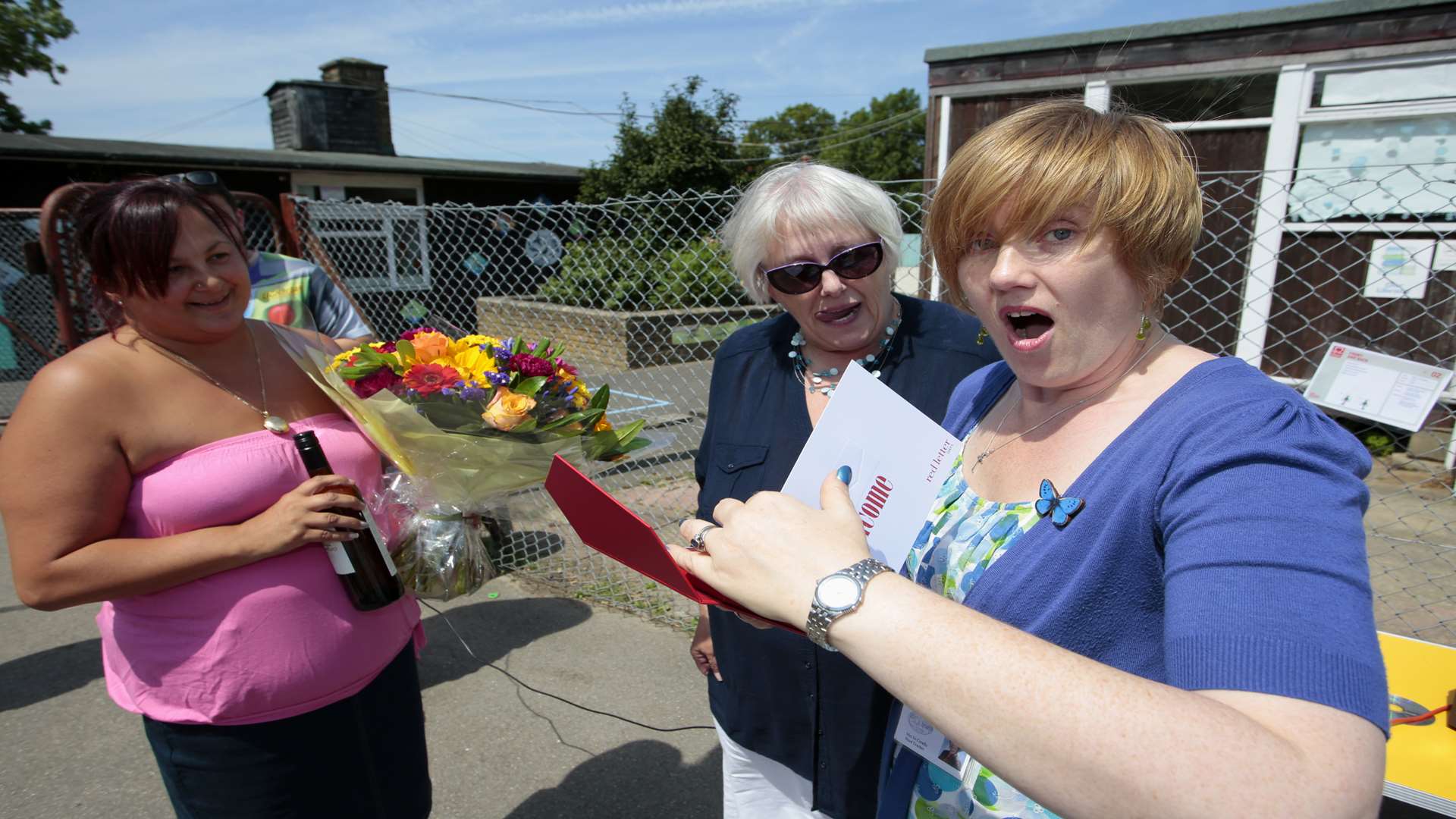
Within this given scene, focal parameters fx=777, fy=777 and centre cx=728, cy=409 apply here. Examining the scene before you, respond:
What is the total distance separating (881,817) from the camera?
1.36m

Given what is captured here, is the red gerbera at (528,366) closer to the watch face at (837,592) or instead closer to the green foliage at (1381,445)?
the watch face at (837,592)

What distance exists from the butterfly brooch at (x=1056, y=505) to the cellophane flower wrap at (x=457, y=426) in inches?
45.9

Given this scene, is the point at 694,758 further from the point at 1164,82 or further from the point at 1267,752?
the point at 1164,82

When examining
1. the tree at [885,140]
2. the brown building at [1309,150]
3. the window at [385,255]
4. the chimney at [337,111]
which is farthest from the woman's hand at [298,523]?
the tree at [885,140]

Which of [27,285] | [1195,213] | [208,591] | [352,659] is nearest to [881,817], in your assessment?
[1195,213]

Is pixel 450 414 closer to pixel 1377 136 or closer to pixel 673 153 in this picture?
pixel 1377 136

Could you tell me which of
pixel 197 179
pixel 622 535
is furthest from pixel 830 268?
pixel 197 179

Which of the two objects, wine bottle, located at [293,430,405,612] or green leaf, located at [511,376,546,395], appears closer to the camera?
wine bottle, located at [293,430,405,612]

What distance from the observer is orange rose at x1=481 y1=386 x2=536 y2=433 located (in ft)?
5.96

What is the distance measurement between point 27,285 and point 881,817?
12.6 m

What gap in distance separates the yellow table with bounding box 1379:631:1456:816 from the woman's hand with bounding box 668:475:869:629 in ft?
3.91

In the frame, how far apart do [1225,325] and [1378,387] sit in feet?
11.6

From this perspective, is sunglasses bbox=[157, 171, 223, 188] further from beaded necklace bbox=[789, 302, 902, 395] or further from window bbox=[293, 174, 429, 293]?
window bbox=[293, 174, 429, 293]

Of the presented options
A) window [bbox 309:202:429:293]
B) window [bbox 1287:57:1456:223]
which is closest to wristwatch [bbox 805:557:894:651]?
window [bbox 1287:57:1456:223]
